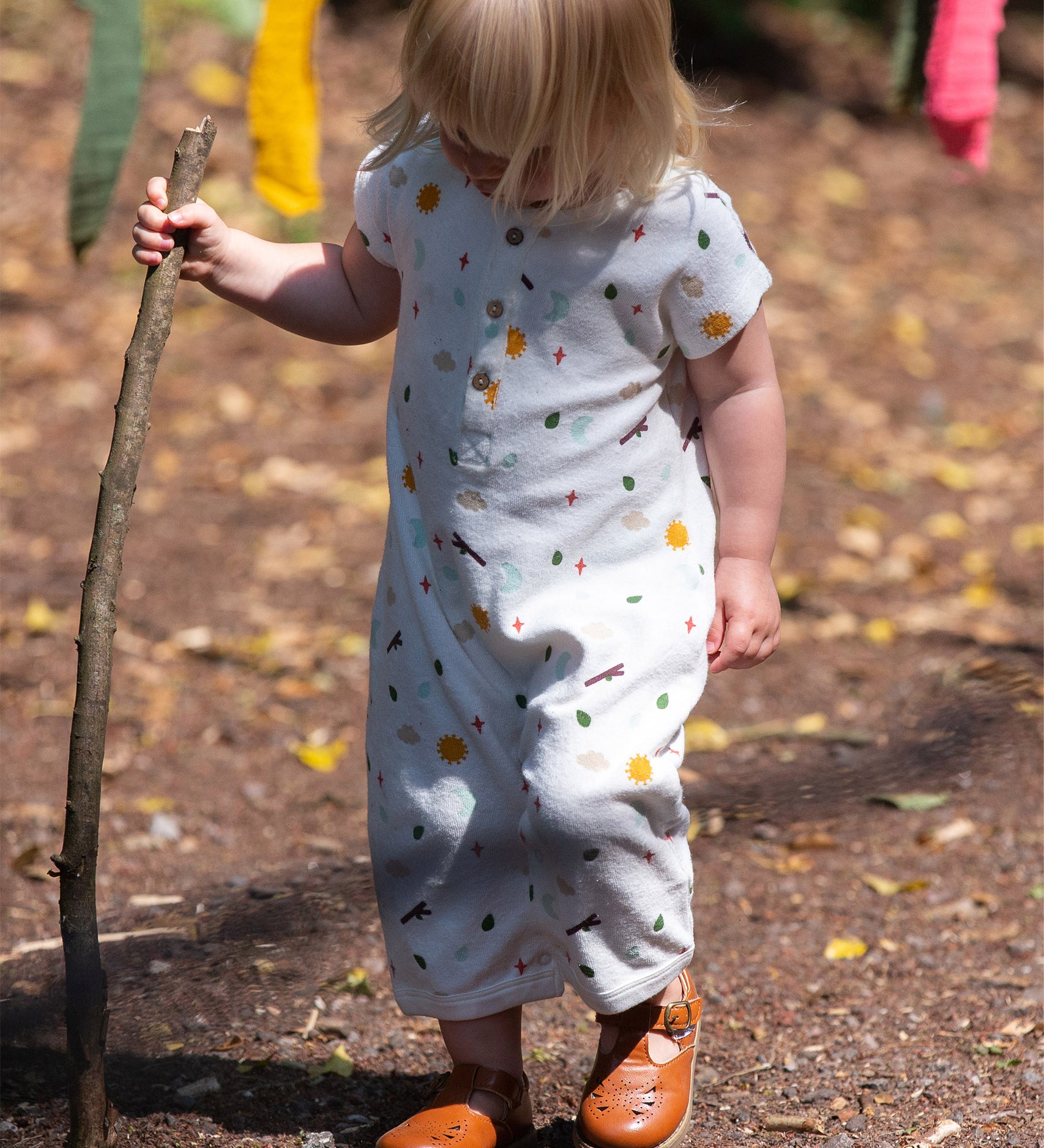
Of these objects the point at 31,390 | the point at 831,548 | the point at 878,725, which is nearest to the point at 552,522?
the point at 878,725

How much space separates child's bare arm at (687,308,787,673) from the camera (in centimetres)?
145

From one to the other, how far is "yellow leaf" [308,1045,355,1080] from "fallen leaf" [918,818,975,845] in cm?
120

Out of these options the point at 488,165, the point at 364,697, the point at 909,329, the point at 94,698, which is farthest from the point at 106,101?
the point at 909,329

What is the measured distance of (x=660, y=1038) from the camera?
5.11 feet

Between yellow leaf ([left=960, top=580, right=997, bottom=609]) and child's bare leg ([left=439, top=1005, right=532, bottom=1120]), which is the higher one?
child's bare leg ([left=439, top=1005, right=532, bottom=1120])

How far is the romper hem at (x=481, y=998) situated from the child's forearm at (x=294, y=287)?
2.66 ft

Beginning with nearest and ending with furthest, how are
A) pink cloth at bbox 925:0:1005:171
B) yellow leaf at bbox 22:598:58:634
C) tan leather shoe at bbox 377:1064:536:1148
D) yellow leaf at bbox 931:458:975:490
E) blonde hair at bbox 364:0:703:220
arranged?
blonde hair at bbox 364:0:703:220
tan leather shoe at bbox 377:1064:536:1148
pink cloth at bbox 925:0:1005:171
yellow leaf at bbox 22:598:58:634
yellow leaf at bbox 931:458:975:490

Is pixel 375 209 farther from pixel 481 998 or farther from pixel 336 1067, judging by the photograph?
pixel 336 1067

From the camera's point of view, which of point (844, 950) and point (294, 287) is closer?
point (294, 287)

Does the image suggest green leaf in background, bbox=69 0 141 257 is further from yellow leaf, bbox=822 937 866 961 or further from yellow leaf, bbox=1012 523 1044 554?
yellow leaf, bbox=1012 523 1044 554

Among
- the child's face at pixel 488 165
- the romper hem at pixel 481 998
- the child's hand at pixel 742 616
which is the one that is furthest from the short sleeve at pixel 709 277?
the romper hem at pixel 481 998

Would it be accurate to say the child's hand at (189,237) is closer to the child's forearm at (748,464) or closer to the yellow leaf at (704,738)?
the child's forearm at (748,464)

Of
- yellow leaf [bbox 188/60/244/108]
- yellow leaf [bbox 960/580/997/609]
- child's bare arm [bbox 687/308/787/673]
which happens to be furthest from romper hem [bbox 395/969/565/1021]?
yellow leaf [bbox 188/60/244/108]

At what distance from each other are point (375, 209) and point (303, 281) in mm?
138
